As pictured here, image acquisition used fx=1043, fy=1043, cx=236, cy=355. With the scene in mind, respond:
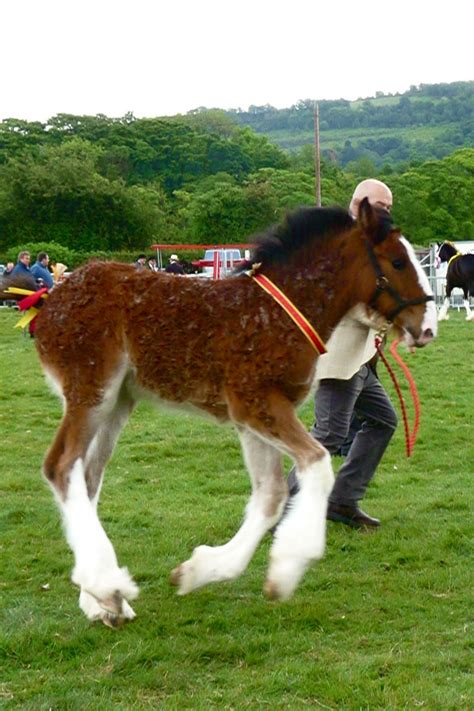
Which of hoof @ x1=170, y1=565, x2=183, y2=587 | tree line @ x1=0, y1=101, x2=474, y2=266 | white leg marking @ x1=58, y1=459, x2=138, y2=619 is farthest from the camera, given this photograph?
tree line @ x1=0, y1=101, x2=474, y2=266

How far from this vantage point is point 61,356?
19.3 feet

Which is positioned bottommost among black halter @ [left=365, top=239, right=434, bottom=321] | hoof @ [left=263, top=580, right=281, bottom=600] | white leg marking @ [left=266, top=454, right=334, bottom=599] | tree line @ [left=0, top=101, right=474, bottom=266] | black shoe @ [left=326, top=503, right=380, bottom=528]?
tree line @ [left=0, top=101, right=474, bottom=266]

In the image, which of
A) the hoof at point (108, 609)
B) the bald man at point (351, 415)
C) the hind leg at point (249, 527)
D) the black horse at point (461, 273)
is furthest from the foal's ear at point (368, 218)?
→ the black horse at point (461, 273)

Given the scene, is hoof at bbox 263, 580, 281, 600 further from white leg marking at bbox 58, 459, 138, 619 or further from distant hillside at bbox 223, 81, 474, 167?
distant hillside at bbox 223, 81, 474, 167

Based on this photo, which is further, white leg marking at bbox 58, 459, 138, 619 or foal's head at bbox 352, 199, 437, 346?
foal's head at bbox 352, 199, 437, 346

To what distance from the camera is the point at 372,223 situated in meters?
5.86

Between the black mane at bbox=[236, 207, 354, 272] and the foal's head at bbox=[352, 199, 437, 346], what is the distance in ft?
0.68

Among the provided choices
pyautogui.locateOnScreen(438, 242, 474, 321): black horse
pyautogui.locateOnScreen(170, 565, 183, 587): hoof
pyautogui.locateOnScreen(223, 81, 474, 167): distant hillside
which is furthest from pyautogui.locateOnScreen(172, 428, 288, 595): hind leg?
pyautogui.locateOnScreen(223, 81, 474, 167): distant hillside

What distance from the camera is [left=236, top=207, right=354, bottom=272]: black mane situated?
6012 mm

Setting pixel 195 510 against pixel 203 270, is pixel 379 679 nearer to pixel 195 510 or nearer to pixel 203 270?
pixel 195 510

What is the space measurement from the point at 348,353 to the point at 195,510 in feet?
8.19

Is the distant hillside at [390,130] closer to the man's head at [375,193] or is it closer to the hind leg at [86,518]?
the man's head at [375,193]

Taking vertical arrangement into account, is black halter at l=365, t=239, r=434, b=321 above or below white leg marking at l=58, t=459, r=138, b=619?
above

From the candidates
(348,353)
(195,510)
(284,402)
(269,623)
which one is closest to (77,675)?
(269,623)
